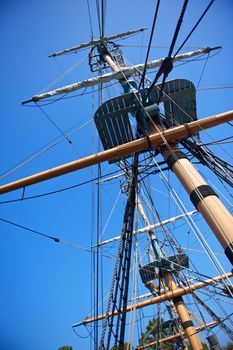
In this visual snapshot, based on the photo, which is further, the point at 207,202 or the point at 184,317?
the point at 184,317

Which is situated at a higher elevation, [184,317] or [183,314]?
[183,314]

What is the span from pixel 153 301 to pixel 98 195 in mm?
8841

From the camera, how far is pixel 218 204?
363 centimetres

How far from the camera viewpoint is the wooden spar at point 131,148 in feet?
16.5

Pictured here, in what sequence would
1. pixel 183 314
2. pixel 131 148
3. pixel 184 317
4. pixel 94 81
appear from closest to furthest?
pixel 131 148, pixel 94 81, pixel 184 317, pixel 183 314

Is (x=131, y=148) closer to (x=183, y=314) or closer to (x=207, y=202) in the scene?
(x=207, y=202)

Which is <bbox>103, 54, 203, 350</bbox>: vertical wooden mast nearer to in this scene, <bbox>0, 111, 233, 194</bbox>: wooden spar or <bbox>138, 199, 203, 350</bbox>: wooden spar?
<bbox>138, 199, 203, 350</bbox>: wooden spar

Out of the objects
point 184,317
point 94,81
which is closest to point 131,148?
point 94,81

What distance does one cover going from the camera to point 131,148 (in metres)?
5.19

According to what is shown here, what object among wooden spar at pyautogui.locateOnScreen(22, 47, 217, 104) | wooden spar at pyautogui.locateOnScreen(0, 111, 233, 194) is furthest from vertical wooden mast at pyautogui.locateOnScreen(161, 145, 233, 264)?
wooden spar at pyautogui.locateOnScreen(22, 47, 217, 104)

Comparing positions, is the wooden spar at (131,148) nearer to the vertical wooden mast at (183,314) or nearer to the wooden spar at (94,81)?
the wooden spar at (94,81)

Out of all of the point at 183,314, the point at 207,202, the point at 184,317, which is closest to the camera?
the point at 207,202

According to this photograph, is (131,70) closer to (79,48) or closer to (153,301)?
(79,48)

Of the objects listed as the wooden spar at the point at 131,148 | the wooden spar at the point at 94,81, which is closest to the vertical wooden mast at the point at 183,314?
the wooden spar at the point at 94,81
